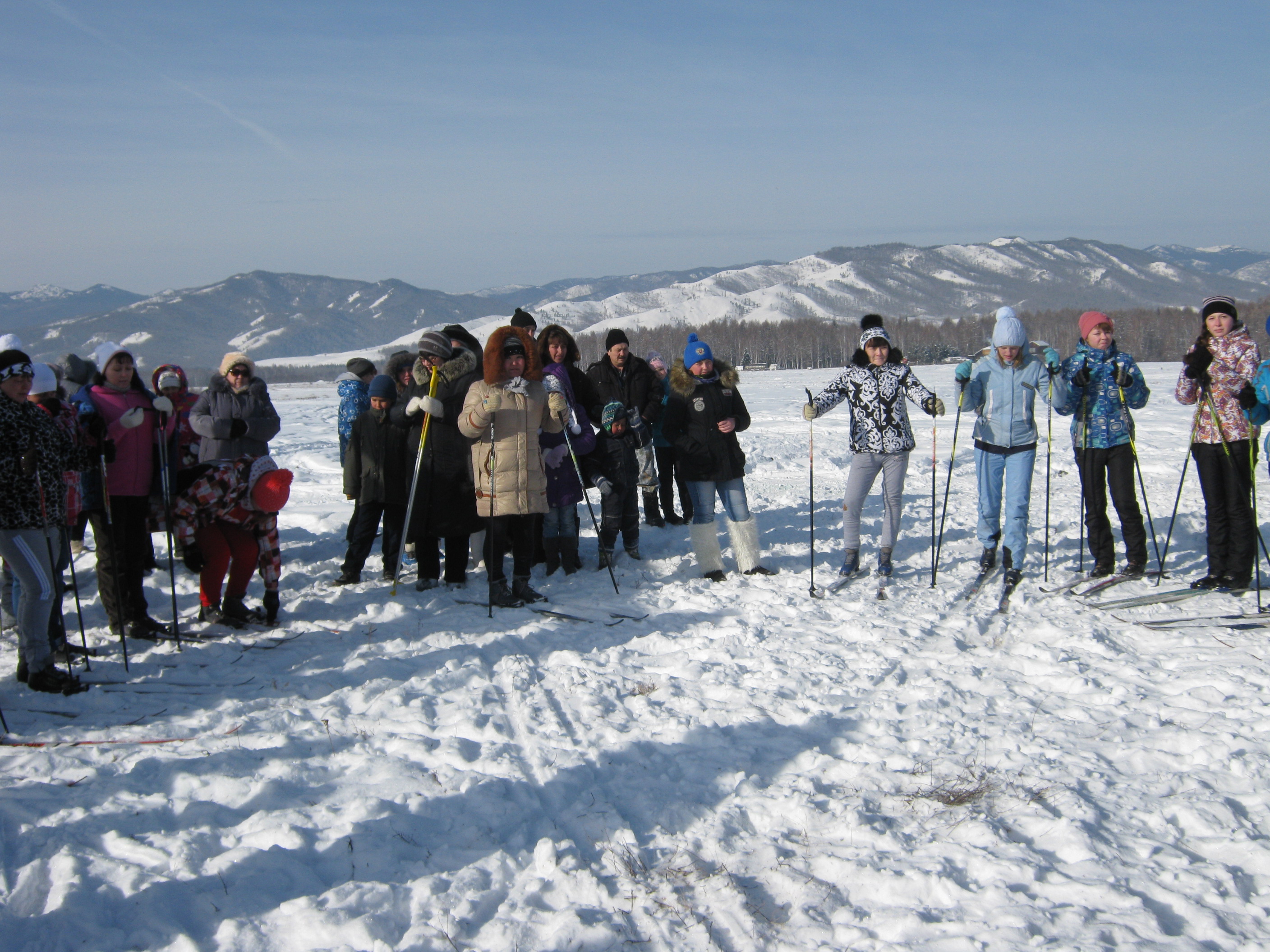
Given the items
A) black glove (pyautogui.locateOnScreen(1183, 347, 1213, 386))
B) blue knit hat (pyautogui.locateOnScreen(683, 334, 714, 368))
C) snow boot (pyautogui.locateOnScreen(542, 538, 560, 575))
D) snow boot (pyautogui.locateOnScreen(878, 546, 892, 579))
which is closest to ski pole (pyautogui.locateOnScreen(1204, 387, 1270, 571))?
black glove (pyautogui.locateOnScreen(1183, 347, 1213, 386))

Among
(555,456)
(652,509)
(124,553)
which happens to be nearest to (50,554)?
(124,553)

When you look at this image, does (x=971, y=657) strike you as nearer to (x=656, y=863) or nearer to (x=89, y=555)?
(x=656, y=863)

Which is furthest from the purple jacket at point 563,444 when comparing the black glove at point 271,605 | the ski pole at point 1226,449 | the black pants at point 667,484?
the ski pole at point 1226,449

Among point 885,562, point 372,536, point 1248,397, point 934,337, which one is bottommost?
point 885,562

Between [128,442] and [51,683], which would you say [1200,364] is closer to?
[128,442]

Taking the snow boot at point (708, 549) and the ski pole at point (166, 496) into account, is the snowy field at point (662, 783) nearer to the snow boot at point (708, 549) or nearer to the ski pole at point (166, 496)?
the ski pole at point (166, 496)

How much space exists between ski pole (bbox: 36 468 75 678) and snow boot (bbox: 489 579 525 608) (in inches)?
107

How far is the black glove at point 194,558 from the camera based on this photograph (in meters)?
5.75

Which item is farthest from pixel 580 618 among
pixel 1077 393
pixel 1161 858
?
pixel 1077 393

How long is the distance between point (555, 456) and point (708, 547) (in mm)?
1549

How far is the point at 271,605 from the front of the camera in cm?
597

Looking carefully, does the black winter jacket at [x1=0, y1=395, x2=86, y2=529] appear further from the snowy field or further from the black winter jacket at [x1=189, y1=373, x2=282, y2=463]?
the black winter jacket at [x1=189, y1=373, x2=282, y2=463]

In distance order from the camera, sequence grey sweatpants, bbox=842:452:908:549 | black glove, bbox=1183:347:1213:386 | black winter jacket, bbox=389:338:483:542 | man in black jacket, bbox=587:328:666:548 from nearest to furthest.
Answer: black glove, bbox=1183:347:1213:386
black winter jacket, bbox=389:338:483:542
grey sweatpants, bbox=842:452:908:549
man in black jacket, bbox=587:328:666:548

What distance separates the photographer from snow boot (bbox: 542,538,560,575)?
7.36 metres
